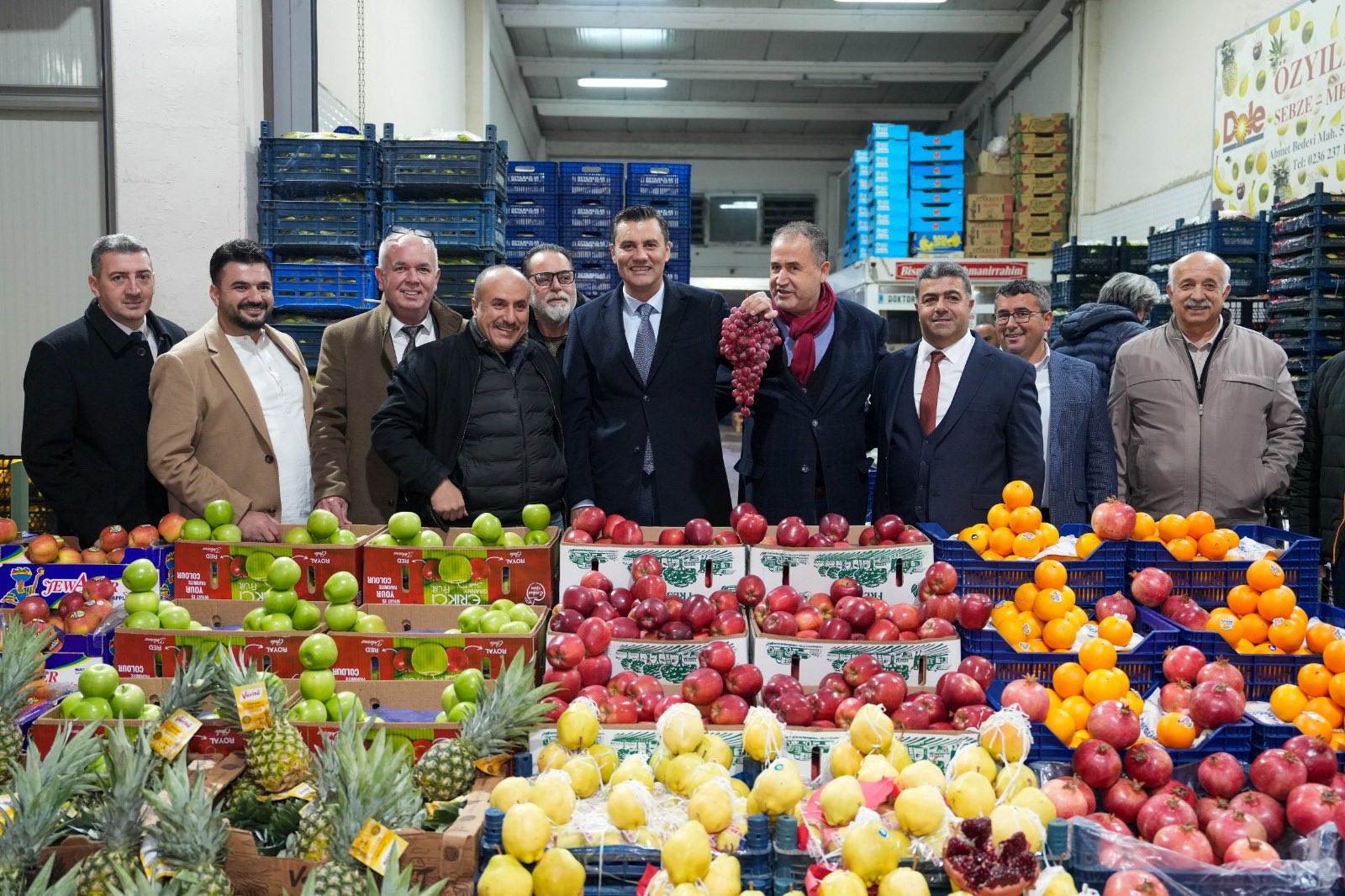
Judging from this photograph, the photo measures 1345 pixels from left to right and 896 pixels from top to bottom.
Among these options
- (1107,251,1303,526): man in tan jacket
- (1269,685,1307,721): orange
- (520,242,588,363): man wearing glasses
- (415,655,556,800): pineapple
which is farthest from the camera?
(520,242,588,363): man wearing glasses

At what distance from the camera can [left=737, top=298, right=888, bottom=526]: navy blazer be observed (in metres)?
3.72

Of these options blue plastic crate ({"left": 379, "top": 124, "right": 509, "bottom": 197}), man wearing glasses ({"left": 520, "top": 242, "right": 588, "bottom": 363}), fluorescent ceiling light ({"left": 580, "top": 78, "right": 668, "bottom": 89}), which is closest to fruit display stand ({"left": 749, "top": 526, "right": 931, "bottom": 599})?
man wearing glasses ({"left": 520, "top": 242, "right": 588, "bottom": 363})

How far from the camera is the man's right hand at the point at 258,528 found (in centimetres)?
315

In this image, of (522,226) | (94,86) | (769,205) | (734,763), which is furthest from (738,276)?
(734,763)

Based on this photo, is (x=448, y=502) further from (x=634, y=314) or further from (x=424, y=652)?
(x=634, y=314)

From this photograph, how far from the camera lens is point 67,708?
234 cm

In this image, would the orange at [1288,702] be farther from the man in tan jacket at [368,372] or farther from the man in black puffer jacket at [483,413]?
the man in tan jacket at [368,372]

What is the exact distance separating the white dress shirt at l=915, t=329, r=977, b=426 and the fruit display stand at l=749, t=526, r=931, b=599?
882mm

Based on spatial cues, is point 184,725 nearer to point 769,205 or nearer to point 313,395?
point 313,395

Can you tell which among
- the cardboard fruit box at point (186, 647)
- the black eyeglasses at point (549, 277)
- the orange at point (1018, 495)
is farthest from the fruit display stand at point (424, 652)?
the black eyeglasses at point (549, 277)

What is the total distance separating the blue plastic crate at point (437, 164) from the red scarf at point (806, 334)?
2.89 meters

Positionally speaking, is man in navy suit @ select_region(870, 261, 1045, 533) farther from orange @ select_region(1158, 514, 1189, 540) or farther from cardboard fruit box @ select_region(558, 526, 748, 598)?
cardboard fruit box @ select_region(558, 526, 748, 598)

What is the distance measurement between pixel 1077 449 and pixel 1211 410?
0.53 m

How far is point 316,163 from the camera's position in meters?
5.68
